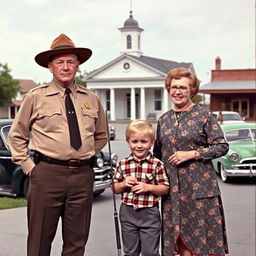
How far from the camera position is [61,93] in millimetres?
3602

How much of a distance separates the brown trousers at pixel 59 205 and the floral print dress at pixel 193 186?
0.64m

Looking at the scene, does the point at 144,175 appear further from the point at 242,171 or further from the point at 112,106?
the point at 112,106

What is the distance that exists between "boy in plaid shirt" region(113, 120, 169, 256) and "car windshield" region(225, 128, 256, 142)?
28.3 feet

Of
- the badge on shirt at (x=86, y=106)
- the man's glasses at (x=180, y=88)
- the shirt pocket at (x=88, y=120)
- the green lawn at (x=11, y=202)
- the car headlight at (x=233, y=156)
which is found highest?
the man's glasses at (x=180, y=88)

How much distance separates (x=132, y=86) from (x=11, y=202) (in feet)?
149

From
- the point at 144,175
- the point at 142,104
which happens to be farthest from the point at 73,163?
the point at 142,104

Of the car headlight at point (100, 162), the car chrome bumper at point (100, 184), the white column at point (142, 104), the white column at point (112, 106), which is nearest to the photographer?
the car chrome bumper at point (100, 184)

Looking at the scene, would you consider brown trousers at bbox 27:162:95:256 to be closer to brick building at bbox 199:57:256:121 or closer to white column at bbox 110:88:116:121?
brick building at bbox 199:57:256:121

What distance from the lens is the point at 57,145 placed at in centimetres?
347

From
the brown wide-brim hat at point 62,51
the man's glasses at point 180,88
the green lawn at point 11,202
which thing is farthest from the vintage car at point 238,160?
the brown wide-brim hat at point 62,51

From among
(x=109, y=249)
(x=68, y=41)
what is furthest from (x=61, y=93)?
(x=109, y=249)

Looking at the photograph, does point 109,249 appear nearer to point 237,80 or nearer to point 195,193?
point 195,193

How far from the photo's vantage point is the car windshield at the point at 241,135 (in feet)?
39.7

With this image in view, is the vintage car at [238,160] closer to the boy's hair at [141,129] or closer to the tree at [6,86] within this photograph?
the boy's hair at [141,129]
